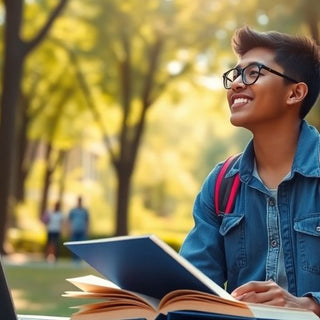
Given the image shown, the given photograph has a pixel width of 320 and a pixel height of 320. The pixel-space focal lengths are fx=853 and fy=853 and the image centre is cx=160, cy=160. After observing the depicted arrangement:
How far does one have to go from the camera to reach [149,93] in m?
24.2

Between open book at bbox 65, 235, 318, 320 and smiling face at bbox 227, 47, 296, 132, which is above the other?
smiling face at bbox 227, 47, 296, 132

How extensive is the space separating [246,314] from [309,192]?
0.64 meters

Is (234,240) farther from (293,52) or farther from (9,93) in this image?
(9,93)

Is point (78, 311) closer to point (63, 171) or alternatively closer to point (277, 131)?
point (277, 131)

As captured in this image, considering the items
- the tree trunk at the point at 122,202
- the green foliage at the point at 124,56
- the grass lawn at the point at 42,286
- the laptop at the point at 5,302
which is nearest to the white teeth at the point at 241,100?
the laptop at the point at 5,302

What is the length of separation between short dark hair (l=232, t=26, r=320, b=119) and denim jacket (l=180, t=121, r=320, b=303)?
13 cm

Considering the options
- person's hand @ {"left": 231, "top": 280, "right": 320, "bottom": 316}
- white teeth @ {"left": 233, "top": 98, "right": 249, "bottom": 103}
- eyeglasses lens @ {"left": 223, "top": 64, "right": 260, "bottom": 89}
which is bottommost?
person's hand @ {"left": 231, "top": 280, "right": 320, "bottom": 316}

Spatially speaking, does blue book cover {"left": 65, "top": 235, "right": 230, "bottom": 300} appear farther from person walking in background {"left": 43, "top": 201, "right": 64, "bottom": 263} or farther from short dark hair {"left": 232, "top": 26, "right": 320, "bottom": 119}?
person walking in background {"left": 43, "top": 201, "right": 64, "bottom": 263}

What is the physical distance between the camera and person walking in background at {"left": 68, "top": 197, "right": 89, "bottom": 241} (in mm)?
19239

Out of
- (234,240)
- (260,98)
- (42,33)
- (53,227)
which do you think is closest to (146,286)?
(234,240)

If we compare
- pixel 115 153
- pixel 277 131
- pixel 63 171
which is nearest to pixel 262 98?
pixel 277 131

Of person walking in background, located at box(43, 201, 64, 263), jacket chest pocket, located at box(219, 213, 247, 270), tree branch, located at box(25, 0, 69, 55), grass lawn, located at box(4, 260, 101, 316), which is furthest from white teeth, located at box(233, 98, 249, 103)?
person walking in background, located at box(43, 201, 64, 263)

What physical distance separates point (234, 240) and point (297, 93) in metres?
0.47

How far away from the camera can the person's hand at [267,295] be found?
2.09 meters
